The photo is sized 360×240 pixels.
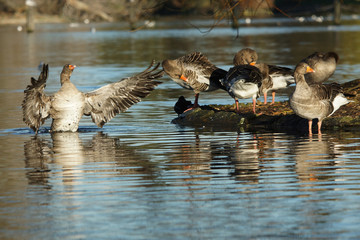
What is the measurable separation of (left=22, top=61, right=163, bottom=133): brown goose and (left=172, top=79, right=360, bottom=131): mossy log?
145 centimetres

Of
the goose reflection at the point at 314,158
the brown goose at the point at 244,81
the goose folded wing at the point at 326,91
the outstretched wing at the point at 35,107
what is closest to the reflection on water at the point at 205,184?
the goose reflection at the point at 314,158

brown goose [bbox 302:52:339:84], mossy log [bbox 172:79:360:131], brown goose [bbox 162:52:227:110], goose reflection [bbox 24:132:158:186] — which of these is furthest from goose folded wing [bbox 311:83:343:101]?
brown goose [bbox 162:52:227:110]

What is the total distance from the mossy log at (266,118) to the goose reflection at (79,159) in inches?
102

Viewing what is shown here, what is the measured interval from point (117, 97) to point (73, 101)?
1.18 m

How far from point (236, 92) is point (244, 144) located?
98.3 inches

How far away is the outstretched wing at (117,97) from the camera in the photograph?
16.2 meters

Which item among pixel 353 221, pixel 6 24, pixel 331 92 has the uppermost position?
pixel 6 24

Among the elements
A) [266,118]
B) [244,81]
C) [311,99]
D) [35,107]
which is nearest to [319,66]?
[266,118]

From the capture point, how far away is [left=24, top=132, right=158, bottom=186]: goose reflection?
10.8m

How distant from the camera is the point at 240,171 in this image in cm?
1058

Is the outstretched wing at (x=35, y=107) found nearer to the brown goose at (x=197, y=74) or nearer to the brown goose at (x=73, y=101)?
the brown goose at (x=73, y=101)

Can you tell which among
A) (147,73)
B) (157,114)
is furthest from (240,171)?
(157,114)

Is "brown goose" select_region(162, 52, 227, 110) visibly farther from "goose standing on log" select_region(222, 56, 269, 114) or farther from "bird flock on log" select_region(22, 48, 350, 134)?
"goose standing on log" select_region(222, 56, 269, 114)

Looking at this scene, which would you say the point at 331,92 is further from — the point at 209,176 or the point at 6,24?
the point at 6,24
